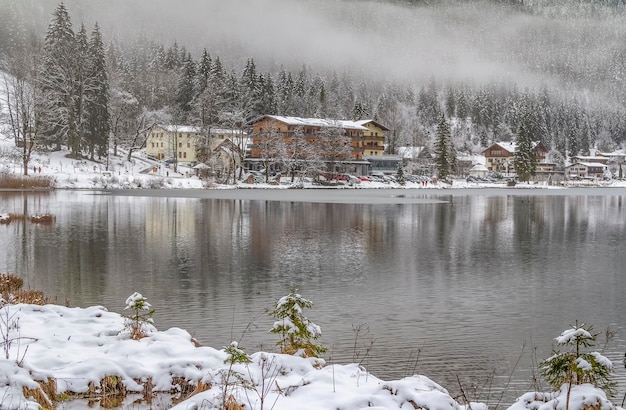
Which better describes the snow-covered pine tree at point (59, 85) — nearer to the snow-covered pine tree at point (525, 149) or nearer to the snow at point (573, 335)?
the snow at point (573, 335)

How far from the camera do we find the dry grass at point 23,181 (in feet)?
252

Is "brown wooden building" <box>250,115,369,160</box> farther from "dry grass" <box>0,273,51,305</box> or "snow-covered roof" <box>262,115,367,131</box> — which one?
"dry grass" <box>0,273,51,305</box>

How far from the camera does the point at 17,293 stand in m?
17.5

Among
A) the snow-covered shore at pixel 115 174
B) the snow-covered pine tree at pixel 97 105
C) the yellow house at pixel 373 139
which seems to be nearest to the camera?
the snow-covered shore at pixel 115 174

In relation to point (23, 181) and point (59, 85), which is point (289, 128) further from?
point (23, 181)

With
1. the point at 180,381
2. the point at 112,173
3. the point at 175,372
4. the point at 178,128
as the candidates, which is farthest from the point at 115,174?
the point at 180,381

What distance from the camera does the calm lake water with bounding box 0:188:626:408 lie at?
1441 centimetres

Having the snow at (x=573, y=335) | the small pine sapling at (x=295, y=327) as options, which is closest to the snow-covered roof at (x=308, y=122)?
the small pine sapling at (x=295, y=327)

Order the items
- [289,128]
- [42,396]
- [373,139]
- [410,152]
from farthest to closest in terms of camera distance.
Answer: [410,152]
[373,139]
[289,128]
[42,396]

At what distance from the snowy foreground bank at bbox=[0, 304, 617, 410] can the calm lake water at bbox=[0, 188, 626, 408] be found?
112 inches

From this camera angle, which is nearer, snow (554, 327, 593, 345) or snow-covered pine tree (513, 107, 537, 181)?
snow (554, 327, 593, 345)

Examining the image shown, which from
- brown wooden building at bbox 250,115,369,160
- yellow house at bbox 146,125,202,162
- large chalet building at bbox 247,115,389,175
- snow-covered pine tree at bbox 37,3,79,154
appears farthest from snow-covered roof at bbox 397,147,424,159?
snow-covered pine tree at bbox 37,3,79,154

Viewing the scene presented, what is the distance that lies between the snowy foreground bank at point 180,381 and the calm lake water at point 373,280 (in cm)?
285

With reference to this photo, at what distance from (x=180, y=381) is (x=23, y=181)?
76859mm
